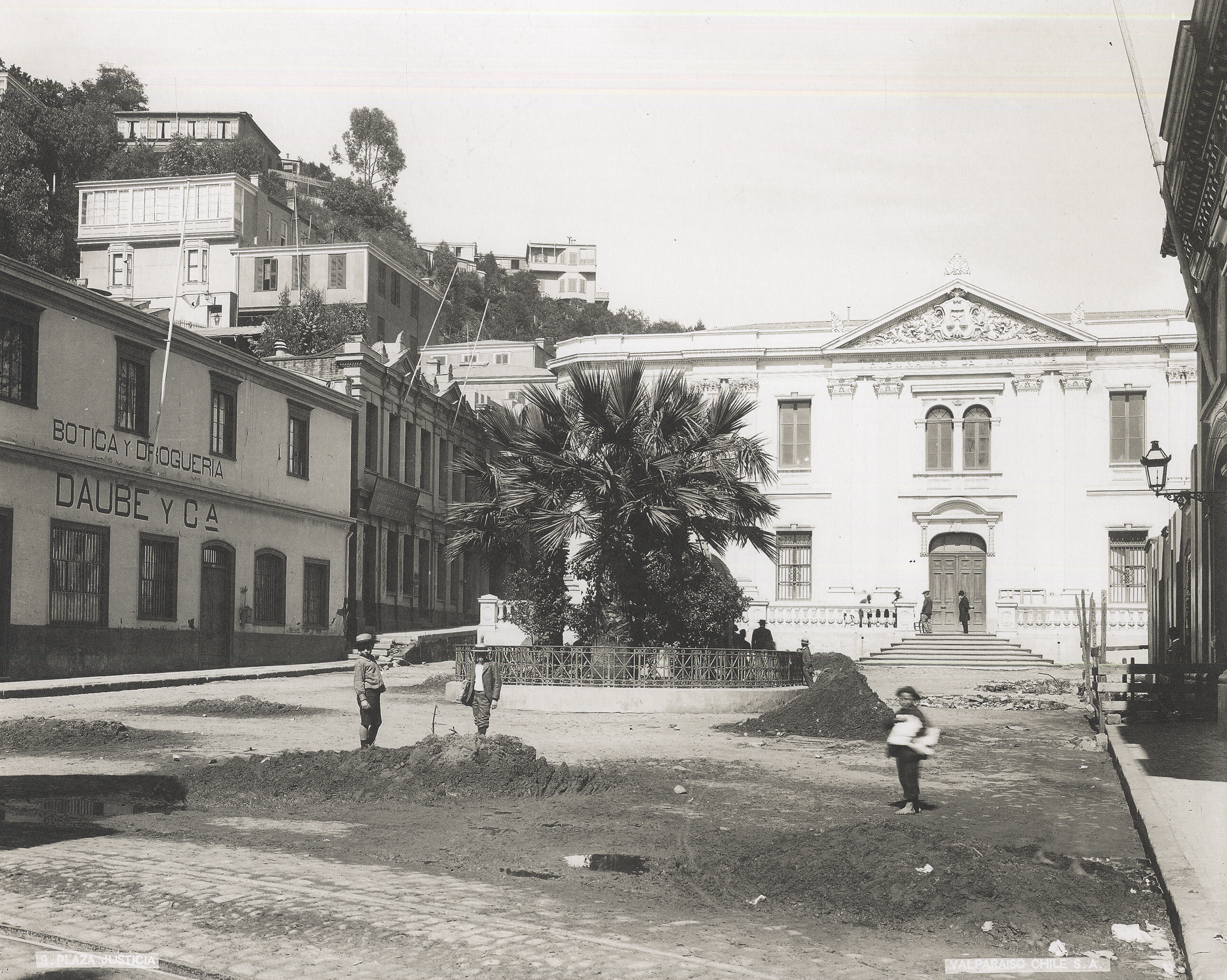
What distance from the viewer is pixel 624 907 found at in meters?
7.50

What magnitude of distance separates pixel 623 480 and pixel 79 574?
433 inches

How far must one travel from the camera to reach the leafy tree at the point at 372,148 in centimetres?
8906

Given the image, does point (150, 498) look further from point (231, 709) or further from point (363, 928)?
point (363, 928)

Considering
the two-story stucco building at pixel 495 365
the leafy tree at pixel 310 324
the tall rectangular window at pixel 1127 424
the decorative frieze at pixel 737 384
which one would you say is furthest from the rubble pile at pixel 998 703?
the two-story stucco building at pixel 495 365

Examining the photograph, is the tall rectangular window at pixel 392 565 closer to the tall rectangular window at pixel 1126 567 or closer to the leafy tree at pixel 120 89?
the tall rectangular window at pixel 1126 567

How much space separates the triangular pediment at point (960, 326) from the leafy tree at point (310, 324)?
61.6 ft

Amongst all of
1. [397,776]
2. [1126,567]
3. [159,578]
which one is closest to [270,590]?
[159,578]

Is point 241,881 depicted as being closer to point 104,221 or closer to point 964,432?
point 964,432

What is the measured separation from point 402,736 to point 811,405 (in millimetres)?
33536

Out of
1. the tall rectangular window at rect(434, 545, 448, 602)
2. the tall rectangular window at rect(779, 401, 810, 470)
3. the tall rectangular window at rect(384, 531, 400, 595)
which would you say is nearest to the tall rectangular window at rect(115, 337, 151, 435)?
the tall rectangular window at rect(384, 531, 400, 595)

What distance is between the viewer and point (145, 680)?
24.1 metres

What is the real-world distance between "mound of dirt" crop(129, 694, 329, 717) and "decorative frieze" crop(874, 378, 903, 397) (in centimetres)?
3107

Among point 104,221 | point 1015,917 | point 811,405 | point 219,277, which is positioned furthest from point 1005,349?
point 1015,917

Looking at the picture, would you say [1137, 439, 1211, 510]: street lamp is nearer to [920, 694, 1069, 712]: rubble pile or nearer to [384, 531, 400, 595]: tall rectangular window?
[920, 694, 1069, 712]: rubble pile
